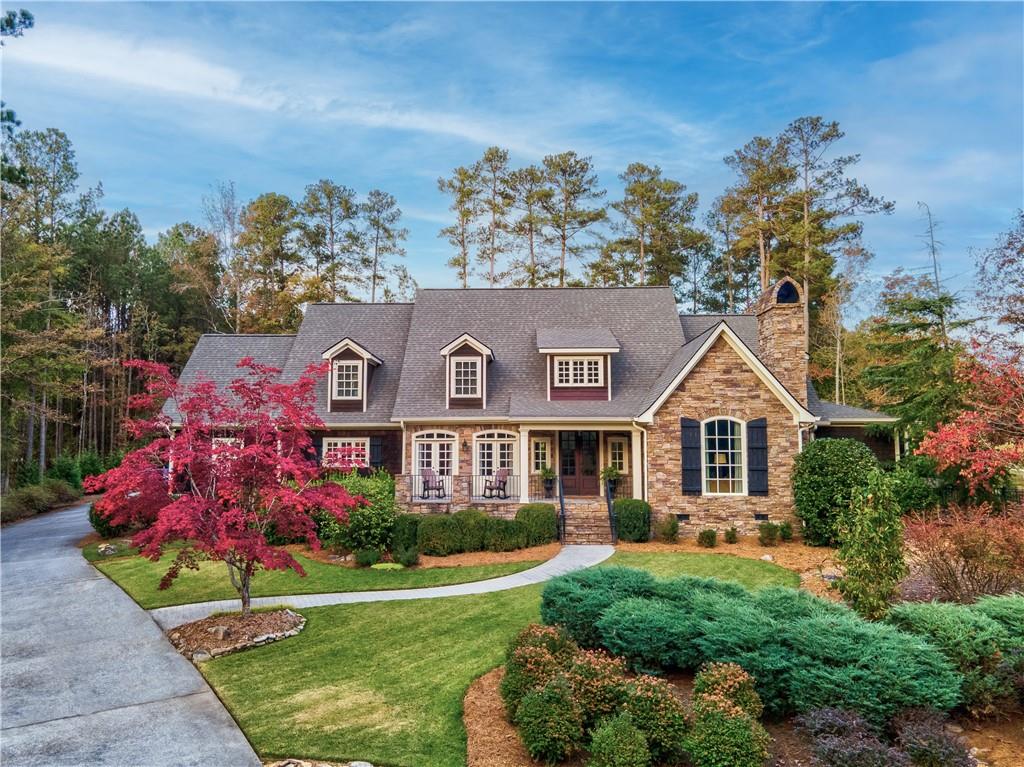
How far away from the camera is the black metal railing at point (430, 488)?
17.4 m

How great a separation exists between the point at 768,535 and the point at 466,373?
33.8 feet

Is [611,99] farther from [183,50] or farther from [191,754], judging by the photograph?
[191,754]

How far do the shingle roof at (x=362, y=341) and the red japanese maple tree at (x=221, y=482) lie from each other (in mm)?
9202

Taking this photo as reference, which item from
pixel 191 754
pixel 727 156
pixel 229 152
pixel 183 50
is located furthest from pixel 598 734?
pixel 727 156

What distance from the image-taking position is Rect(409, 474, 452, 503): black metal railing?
17406mm

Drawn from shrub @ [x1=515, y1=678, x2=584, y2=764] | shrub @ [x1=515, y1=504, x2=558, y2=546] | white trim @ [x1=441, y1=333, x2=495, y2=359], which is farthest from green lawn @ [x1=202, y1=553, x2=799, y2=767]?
white trim @ [x1=441, y1=333, x2=495, y2=359]

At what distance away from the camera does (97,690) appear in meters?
7.55

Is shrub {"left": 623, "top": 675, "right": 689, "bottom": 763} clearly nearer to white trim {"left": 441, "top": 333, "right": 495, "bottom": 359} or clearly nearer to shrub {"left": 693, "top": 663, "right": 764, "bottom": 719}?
shrub {"left": 693, "top": 663, "right": 764, "bottom": 719}

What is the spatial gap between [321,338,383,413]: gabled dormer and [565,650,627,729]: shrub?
15.1m

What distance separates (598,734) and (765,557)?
10.2 meters

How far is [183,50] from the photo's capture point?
12.0 metres

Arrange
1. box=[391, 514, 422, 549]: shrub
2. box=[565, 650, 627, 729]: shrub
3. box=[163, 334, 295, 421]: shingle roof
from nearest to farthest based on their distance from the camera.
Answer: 1. box=[565, 650, 627, 729]: shrub
2. box=[391, 514, 422, 549]: shrub
3. box=[163, 334, 295, 421]: shingle roof

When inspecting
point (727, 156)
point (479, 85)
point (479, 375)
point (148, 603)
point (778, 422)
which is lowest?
point (148, 603)

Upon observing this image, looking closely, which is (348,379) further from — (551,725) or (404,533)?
(551,725)
